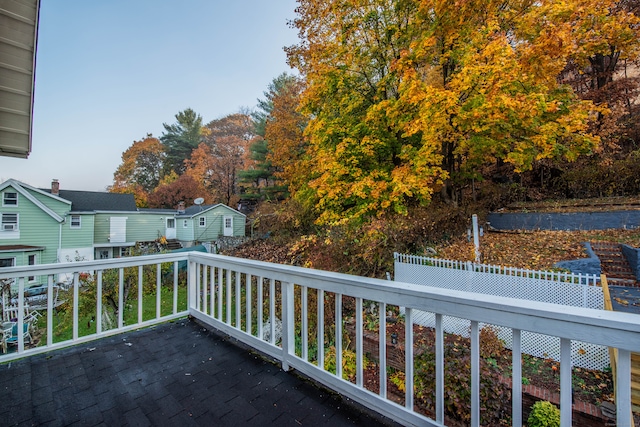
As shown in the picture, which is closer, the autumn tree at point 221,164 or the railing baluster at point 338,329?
the railing baluster at point 338,329

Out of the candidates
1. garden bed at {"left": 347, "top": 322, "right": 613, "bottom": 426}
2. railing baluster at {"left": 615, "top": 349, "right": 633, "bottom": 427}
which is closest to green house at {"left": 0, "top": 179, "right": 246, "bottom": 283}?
garden bed at {"left": 347, "top": 322, "right": 613, "bottom": 426}

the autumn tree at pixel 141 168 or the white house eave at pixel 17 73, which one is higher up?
the autumn tree at pixel 141 168

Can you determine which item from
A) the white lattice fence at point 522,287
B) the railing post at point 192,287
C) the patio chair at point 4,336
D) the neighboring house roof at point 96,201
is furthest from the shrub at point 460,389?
the neighboring house roof at point 96,201

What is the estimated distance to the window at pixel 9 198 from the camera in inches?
467

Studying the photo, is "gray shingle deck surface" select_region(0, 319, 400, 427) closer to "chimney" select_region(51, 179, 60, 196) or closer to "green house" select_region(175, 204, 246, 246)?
"green house" select_region(175, 204, 246, 246)

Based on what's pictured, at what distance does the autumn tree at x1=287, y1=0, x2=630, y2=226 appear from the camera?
5.48 m

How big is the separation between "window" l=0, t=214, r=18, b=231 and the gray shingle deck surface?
47.7ft

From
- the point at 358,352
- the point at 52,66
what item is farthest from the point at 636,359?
the point at 52,66

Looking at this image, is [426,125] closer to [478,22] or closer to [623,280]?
[478,22]

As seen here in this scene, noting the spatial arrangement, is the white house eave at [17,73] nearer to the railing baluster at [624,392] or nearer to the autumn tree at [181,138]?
the railing baluster at [624,392]

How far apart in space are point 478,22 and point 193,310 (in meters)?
8.40

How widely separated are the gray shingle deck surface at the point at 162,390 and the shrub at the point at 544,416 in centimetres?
230

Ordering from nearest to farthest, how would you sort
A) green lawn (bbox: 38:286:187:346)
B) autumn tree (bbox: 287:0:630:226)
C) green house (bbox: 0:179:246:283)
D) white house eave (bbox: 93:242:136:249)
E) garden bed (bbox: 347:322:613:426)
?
1. garden bed (bbox: 347:322:613:426)
2. autumn tree (bbox: 287:0:630:226)
3. green lawn (bbox: 38:286:187:346)
4. green house (bbox: 0:179:246:283)
5. white house eave (bbox: 93:242:136:249)

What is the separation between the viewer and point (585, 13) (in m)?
5.59
